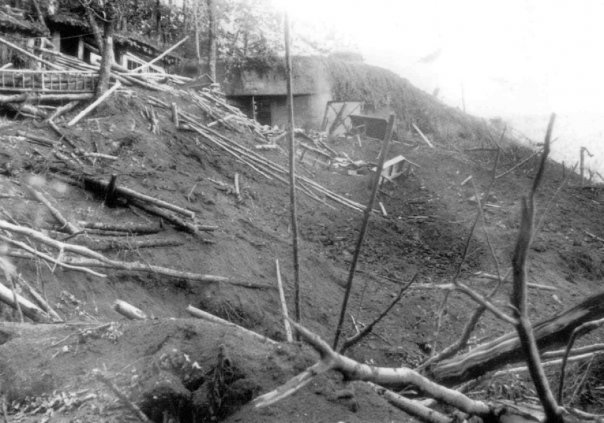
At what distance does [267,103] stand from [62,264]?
19.1 m

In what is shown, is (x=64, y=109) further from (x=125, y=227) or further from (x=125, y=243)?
(x=125, y=243)

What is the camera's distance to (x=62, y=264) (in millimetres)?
5441

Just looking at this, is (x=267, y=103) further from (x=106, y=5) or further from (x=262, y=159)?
(x=106, y=5)

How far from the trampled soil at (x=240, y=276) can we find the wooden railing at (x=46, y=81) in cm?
76

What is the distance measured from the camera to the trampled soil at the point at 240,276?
245cm

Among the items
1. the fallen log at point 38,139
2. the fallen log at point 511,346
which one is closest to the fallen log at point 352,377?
the fallen log at point 511,346

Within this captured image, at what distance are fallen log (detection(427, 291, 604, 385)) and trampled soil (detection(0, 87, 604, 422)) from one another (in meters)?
0.81

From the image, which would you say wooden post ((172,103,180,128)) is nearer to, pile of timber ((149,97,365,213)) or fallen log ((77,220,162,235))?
pile of timber ((149,97,365,213))

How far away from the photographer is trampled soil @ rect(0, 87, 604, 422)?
2.45m

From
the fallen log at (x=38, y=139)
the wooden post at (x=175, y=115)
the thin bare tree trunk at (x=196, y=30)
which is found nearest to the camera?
the fallen log at (x=38, y=139)

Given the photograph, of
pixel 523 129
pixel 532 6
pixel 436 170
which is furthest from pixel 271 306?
pixel 532 6

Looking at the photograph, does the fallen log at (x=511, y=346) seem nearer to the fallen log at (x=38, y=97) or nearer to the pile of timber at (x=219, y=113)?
the fallen log at (x=38, y=97)

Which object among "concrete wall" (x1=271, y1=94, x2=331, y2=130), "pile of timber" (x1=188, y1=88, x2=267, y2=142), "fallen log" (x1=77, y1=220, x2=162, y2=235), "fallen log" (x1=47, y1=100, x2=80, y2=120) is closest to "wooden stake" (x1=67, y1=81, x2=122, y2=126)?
"fallen log" (x1=47, y1=100, x2=80, y2=120)

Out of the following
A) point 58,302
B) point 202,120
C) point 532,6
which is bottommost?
point 58,302
